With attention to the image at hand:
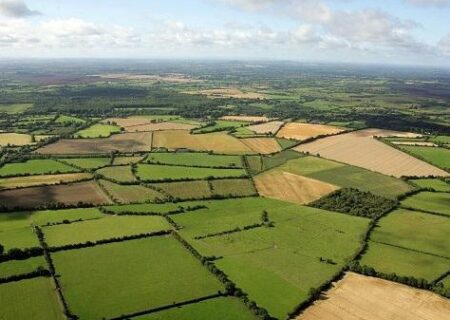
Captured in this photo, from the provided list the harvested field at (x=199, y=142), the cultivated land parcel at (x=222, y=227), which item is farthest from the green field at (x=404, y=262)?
the harvested field at (x=199, y=142)

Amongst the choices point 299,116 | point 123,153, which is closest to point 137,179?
point 123,153

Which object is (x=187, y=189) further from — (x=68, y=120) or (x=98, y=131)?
(x=68, y=120)

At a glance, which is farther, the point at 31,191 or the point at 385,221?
the point at 31,191

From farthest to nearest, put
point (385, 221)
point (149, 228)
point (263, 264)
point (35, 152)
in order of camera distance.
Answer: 1. point (35, 152)
2. point (385, 221)
3. point (149, 228)
4. point (263, 264)

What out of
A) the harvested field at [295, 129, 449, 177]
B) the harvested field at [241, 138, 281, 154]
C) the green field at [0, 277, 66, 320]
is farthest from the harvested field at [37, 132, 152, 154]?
the green field at [0, 277, 66, 320]

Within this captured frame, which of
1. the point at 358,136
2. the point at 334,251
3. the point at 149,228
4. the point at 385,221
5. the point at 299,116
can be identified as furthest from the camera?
the point at 299,116

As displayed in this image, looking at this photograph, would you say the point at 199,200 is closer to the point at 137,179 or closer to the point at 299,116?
the point at 137,179

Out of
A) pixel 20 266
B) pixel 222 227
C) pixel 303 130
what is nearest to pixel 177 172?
pixel 222 227
